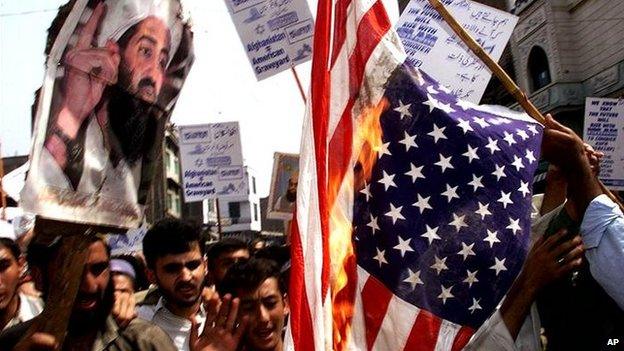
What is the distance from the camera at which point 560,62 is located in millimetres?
19094

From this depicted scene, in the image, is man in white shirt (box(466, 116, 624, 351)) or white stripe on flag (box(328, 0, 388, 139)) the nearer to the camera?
man in white shirt (box(466, 116, 624, 351))

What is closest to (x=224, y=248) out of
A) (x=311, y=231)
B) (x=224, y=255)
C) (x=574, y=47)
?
(x=224, y=255)

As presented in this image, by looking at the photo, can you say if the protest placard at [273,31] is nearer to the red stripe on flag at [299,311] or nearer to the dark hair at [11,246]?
the dark hair at [11,246]

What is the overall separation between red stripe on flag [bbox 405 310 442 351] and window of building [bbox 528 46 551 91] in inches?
743

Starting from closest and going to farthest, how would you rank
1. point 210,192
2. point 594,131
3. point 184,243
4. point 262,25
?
1. point 184,243
2. point 262,25
3. point 594,131
4. point 210,192

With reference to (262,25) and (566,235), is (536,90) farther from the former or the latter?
(566,235)

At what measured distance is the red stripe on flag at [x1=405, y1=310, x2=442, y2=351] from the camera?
2.53m

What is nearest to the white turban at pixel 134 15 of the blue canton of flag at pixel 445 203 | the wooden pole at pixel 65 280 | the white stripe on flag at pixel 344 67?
the wooden pole at pixel 65 280

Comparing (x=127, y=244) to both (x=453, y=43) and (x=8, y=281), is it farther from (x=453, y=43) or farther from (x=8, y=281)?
(x=8, y=281)

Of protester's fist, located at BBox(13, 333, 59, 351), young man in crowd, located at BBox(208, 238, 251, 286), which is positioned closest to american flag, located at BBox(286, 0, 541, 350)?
protester's fist, located at BBox(13, 333, 59, 351)

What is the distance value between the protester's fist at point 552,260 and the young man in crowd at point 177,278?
6.15 ft

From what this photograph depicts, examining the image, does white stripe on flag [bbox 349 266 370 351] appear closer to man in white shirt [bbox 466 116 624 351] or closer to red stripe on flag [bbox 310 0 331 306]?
red stripe on flag [bbox 310 0 331 306]

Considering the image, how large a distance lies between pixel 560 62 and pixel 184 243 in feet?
56.5

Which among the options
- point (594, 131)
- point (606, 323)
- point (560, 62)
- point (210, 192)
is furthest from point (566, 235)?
point (560, 62)
